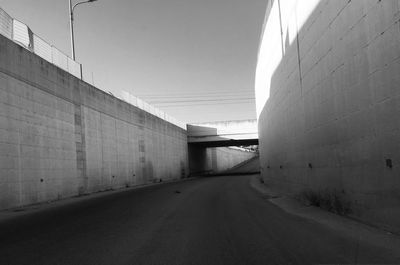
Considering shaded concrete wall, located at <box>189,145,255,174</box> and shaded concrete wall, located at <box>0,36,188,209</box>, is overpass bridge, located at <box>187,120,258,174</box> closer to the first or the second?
shaded concrete wall, located at <box>189,145,255,174</box>

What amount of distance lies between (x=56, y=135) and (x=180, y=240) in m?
16.2

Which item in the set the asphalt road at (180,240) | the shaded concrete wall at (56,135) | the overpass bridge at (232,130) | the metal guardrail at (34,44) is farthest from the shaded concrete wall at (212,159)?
the asphalt road at (180,240)

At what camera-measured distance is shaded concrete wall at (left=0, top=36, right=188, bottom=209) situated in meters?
18.9

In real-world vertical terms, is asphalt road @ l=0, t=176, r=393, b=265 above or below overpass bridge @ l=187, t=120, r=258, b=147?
below

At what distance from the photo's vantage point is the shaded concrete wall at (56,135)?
18938mm

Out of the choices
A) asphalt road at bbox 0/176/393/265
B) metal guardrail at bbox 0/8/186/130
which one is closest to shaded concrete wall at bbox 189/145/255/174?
metal guardrail at bbox 0/8/186/130

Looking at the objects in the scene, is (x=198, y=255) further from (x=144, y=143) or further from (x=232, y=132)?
(x=232, y=132)

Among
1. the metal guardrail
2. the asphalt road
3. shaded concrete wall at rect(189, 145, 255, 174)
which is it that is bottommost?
the asphalt road

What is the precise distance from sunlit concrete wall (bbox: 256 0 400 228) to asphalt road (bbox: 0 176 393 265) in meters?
1.44

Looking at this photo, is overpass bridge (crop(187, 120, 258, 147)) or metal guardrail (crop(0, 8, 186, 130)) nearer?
metal guardrail (crop(0, 8, 186, 130))

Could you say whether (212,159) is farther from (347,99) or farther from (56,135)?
(347,99)

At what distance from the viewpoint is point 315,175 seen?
592 inches

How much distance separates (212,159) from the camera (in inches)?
3187

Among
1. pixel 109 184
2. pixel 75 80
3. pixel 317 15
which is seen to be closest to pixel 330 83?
pixel 317 15
